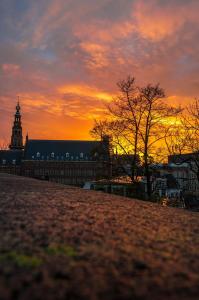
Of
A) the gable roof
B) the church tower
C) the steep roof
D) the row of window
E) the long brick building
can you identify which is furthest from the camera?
the church tower

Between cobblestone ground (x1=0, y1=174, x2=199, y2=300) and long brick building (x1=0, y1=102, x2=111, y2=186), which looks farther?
long brick building (x1=0, y1=102, x2=111, y2=186)

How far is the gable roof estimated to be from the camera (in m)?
110

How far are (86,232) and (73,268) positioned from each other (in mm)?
1744

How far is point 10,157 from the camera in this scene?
114 metres

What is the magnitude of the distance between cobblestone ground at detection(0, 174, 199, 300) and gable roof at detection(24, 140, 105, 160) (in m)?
103

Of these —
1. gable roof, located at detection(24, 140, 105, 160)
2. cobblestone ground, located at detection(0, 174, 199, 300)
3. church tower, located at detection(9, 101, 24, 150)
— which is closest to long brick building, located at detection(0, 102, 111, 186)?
gable roof, located at detection(24, 140, 105, 160)

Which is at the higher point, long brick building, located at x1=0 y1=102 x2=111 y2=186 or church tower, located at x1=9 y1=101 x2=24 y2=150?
church tower, located at x1=9 y1=101 x2=24 y2=150

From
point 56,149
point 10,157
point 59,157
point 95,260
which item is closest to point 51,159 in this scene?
point 59,157

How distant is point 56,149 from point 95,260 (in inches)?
4273

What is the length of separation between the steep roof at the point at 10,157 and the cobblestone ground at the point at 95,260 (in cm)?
10959

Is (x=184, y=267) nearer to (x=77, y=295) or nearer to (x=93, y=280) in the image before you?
(x=93, y=280)

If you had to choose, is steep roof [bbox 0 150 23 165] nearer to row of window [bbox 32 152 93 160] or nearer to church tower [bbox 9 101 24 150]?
row of window [bbox 32 152 93 160]

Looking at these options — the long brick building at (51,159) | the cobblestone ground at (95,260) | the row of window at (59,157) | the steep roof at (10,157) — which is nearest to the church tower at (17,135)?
the long brick building at (51,159)

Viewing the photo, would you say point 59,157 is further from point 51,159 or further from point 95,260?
point 95,260
